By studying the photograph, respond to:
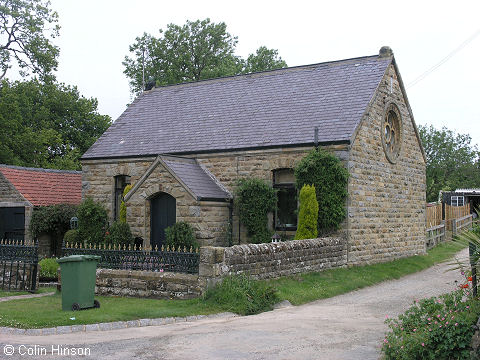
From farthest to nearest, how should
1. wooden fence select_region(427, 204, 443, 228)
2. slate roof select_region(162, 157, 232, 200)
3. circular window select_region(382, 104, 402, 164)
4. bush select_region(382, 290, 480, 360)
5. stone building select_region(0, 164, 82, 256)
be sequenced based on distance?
wooden fence select_region(427, 204, 443, 228)
stone building select_region(0, 164, 82, 256)
circular window select_region(382, 104, 402, 164)
slate roof select_region(162, 157, 232, 200)
bush select_region(382, 290, 480, 360)

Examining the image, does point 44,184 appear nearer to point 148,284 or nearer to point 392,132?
point 148,284

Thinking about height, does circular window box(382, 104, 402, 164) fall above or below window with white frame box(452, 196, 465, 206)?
above

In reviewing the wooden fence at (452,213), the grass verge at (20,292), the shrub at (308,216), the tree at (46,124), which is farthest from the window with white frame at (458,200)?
the grass verge at (20,292)

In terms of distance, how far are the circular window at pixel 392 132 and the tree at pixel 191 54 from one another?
23466mm

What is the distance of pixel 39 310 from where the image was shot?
39.7 feet

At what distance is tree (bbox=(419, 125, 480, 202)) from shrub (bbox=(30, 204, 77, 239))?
42834 millimetres

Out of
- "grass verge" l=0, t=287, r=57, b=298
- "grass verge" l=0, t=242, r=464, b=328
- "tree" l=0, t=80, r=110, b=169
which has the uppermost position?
"tree" l=0, t=80, r=110, b=169

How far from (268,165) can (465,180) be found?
4550 centimetres

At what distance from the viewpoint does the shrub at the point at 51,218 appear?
2344 centimetres

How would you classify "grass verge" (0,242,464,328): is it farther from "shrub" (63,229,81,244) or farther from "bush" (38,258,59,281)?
"shrub" (63,229,81,244)

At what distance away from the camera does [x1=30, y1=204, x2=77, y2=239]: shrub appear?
76.9 ft

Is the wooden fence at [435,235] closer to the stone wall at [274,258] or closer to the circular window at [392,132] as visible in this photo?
the circular window at [392,132]

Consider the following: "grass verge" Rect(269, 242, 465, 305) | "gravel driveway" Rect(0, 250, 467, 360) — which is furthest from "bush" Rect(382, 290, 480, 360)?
"grass verge" Rect(269, 242, 465, 305)

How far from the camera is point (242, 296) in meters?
12.6
